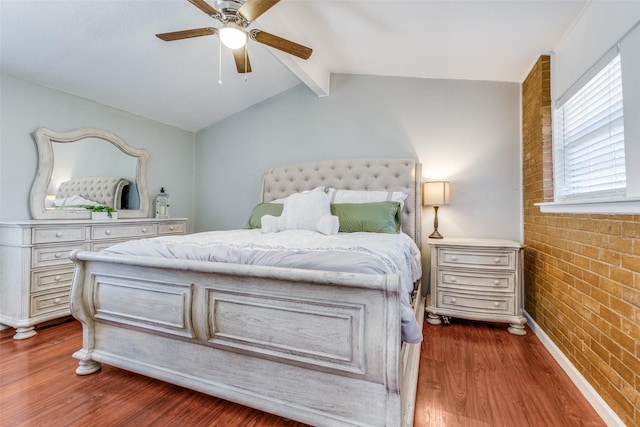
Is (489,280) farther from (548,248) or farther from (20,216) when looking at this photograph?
(20,216)

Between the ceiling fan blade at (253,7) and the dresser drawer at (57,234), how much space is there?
2.32 metres

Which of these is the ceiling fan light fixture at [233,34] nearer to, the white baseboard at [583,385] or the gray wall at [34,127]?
the gray wall at [34,127]

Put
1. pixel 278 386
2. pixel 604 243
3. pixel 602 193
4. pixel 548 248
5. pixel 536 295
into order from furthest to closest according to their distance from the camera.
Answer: pixel 536 295 → pixel 548 248 → pixel 602 193 → pixel 604 243 → pixel 278 386

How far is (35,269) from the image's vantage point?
2.41 meters

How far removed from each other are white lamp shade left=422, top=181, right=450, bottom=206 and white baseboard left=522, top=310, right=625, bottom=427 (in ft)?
4.17

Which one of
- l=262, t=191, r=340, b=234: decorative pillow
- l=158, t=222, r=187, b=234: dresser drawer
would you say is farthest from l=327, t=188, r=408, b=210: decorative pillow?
l=158, t=222, r=187, b=234: dresser drawer

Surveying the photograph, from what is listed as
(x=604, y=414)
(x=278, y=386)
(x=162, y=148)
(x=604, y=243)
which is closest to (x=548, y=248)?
(x=604, y=243)

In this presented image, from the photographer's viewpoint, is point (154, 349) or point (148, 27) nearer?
point (154, 349)

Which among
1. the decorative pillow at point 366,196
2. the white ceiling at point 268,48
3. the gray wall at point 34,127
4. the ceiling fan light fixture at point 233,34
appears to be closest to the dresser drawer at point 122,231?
the gray wall at point 34,127

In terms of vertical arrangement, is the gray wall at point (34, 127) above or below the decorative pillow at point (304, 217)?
above

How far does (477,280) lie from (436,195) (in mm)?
847

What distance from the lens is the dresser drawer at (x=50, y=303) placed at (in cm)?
242

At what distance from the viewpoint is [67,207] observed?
9.49 ft

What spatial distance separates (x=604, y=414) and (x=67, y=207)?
4181 millimetres
